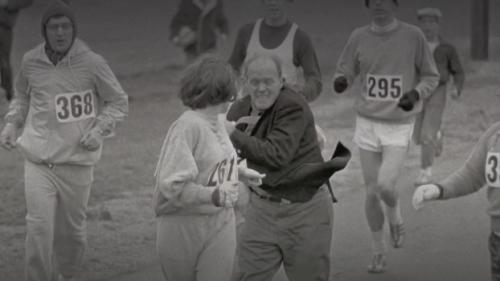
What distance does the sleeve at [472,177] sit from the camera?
20.7 feet

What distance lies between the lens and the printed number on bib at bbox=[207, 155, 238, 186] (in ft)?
20.1

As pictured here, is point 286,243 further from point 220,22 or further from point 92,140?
point 220,22

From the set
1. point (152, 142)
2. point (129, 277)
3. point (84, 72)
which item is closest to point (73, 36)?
point (84, 72)

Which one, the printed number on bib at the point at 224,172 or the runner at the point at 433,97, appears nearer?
the printed number on bib at the point at 224,172

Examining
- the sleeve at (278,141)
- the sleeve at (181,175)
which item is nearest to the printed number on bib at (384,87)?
the sleeve at (278,141)

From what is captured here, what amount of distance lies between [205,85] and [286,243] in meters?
1.05

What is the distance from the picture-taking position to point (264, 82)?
6574 mm

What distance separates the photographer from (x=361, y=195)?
38.5ft

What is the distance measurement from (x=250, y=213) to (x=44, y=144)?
1524mm

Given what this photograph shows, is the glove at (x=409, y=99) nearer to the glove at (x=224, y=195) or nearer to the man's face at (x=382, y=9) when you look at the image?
the man's face at (x=382, y=9)

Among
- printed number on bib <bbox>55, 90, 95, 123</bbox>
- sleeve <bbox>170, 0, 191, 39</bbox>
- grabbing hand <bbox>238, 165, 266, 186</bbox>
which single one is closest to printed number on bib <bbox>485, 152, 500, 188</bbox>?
grabbing hand <bbox>238, 165, 266, 186</bbox>

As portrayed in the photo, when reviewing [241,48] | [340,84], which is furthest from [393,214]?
[241,48]

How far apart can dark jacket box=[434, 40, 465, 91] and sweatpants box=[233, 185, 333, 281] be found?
5322 millimetres

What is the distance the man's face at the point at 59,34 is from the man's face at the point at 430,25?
5.05 m
